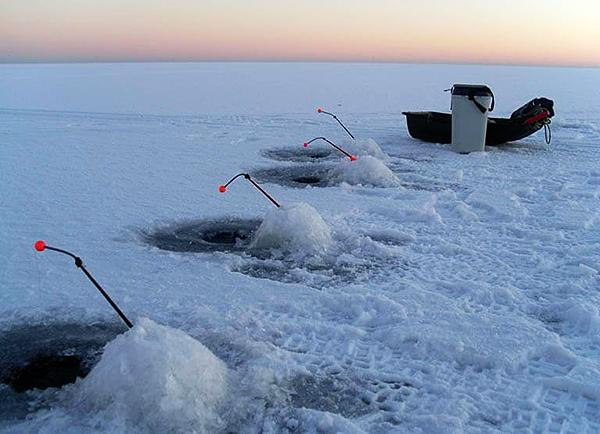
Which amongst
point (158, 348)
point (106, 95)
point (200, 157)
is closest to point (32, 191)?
point (200, 157)

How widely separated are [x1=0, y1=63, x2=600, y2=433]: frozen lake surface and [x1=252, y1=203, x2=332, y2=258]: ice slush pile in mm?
16

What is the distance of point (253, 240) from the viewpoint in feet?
15.2

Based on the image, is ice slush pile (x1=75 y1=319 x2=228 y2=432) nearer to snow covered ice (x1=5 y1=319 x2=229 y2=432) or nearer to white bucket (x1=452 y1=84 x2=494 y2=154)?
snow covered ice (x1=5 y1=319 x2=229 y2=432)

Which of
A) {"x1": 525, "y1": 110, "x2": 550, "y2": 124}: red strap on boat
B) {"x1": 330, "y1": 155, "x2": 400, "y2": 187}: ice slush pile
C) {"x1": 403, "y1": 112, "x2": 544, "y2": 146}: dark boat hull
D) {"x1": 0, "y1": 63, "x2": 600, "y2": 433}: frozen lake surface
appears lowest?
{"x1": 0, "y1": 63, "x2": 600, "y2": 433}: frozen lake surface

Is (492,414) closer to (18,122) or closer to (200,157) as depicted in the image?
(200,157)

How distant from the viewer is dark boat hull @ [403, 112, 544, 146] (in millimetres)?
9266

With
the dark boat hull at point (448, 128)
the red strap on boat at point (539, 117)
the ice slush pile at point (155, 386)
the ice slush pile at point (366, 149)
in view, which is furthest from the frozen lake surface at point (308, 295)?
the dark boat hull at point (448, 128)

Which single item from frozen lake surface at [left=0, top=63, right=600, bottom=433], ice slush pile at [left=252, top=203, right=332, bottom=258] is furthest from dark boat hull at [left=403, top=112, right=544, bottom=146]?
ice slush pile at [left=252, top=203, right=332, bottom=258]

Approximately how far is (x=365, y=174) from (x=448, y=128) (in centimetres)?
341

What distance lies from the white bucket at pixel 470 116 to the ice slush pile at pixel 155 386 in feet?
23.7

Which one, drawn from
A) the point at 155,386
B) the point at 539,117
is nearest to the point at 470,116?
the point at 539,117

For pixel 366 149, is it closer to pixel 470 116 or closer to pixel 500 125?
pixel 470 116

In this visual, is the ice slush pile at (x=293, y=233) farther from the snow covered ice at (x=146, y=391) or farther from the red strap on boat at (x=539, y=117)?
the red strap on boat at (x=539, y=117)

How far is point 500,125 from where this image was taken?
9273 millimetres
